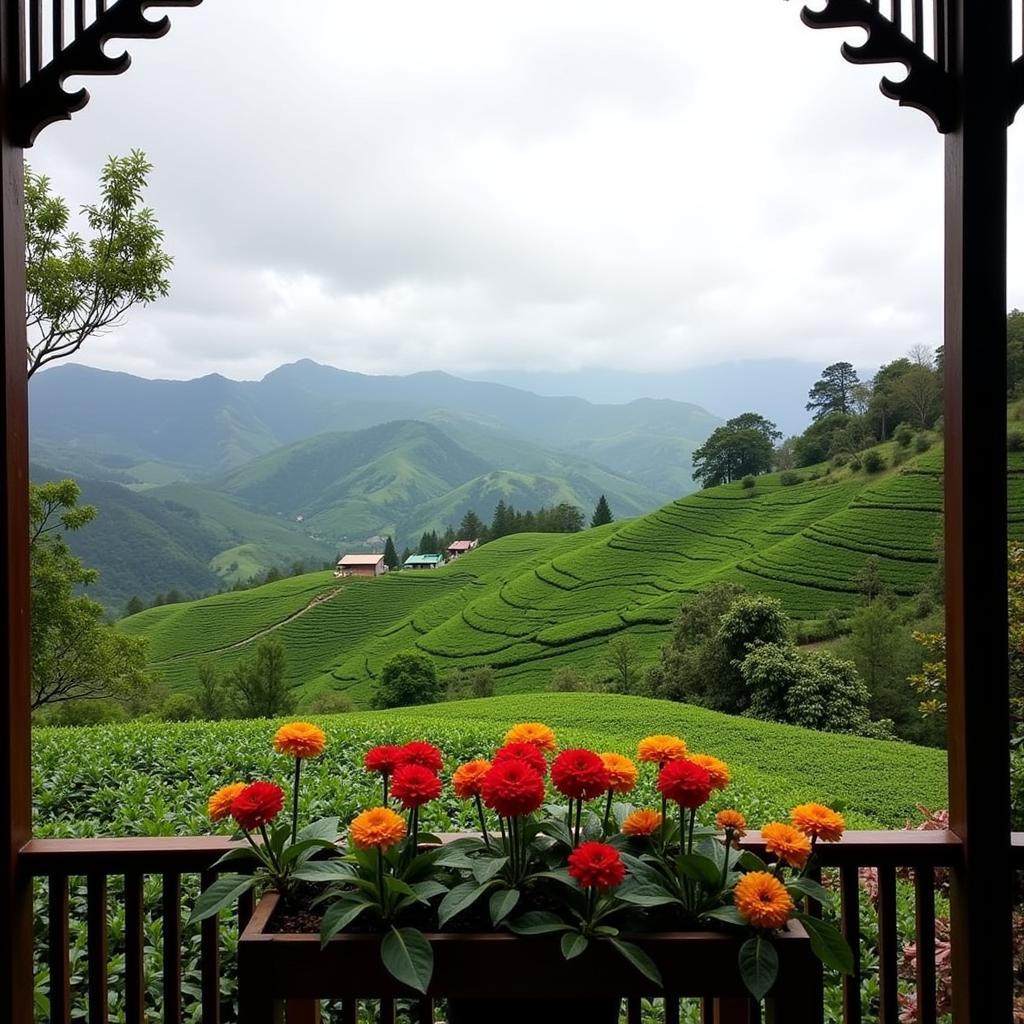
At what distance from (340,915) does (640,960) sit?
0.42 m

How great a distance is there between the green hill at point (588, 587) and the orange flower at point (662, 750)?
840 inches

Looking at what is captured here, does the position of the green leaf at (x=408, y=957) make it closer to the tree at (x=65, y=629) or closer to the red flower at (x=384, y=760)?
the red flower at (x=384, y=760)

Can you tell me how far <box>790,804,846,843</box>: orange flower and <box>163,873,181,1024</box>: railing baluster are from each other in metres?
1.08

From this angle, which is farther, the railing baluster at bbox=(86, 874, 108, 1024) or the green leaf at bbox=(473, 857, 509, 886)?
the railing baluster at bbox=(86, 874, 108, 1024)

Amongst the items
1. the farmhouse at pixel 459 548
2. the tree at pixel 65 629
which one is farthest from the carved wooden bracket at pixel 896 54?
the farmhouse at pixel 459 548

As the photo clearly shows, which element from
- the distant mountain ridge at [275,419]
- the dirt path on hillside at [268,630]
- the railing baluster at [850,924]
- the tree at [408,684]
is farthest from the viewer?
the distant mountain ridge at [275,419]

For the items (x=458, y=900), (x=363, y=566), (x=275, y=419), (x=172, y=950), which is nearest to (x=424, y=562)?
(x=363, y=566)

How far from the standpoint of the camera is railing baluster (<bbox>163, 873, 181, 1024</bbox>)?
1.49 m

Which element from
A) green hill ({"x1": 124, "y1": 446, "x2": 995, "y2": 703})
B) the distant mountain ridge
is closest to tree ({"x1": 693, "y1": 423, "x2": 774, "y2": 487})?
green hill ({"x1": 124, "y1": 446, "x2": 995, "y2": 703})

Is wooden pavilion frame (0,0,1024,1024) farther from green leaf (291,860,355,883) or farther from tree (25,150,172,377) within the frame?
tree (25,150,172,377)

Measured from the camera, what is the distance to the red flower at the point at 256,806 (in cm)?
125

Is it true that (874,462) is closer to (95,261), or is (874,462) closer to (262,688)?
(262,688)

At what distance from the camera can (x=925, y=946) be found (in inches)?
58.0

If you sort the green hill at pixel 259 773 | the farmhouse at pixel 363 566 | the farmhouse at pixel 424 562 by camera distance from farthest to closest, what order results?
the farmhouse at pixel 424 562, the farmhouse at pixel 363 566, the green hill at pixel 259 773
